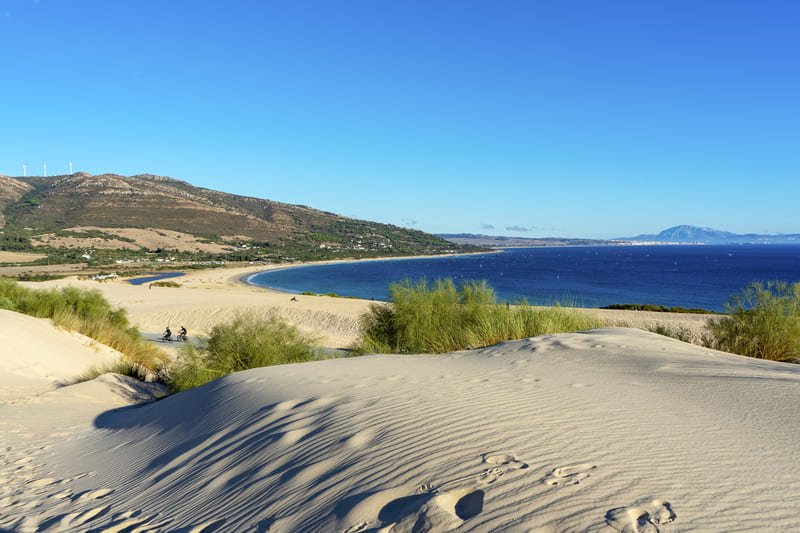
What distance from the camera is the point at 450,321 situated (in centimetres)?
1126

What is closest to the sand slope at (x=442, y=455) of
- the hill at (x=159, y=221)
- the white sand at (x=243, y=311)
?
the white sand at (x=243, y=311)

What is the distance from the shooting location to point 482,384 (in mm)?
5180

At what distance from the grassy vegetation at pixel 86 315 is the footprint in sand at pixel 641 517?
36.3ft

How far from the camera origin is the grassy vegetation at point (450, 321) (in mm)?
9914

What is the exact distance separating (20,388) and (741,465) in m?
11.2

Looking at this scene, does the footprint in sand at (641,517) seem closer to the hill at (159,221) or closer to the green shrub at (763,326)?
the green shrub at (763,326)

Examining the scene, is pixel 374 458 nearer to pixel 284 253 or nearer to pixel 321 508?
pixel 321 508

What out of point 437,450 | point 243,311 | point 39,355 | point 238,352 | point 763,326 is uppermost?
point 437,450

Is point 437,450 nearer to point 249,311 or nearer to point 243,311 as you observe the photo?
point 249,311

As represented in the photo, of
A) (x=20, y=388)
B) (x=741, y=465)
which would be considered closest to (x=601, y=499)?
(x=741, y=465)

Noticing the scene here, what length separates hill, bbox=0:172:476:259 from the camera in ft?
332

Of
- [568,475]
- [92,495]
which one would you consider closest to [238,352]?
[92,495]

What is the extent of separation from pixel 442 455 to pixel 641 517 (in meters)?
1.20

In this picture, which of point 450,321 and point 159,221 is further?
point 159,221
